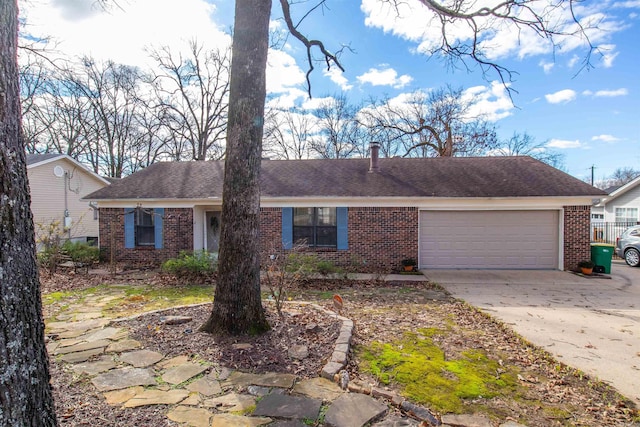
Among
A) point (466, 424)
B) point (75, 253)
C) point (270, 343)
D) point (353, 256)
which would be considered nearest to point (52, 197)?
point (75, 253)

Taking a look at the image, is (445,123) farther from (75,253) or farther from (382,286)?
(75,253)

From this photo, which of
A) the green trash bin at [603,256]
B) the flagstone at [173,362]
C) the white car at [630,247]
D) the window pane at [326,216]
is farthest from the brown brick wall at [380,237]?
the white car at [630,247]

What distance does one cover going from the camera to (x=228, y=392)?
10.00 ft

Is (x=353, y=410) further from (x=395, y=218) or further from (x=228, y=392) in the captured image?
(x=395, y=218)

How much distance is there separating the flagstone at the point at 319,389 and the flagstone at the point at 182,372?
42.3 inches

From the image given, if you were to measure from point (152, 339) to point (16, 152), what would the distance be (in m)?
3.26

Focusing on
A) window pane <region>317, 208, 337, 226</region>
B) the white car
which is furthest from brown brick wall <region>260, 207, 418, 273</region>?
the white car

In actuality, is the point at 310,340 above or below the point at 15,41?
below

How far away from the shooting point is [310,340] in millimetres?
4293

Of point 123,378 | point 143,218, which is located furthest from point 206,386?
point 143,218

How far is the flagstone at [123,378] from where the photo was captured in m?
3.15

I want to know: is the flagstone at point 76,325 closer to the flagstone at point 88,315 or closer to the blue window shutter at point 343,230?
the flagstone at point 88,315

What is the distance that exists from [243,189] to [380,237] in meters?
7.43

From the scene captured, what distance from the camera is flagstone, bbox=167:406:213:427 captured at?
2576 mm
